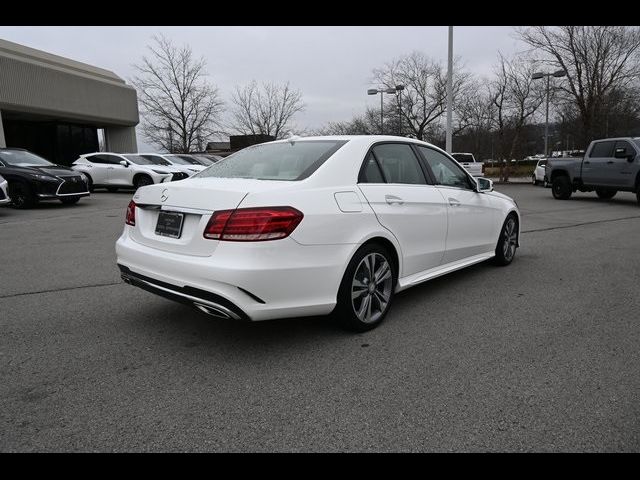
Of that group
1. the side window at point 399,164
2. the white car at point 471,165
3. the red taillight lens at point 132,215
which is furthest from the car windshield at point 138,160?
the side window at point 399,164

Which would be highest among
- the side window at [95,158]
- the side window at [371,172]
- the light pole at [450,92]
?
the light pole at [450,92]

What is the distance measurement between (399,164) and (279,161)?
114cm

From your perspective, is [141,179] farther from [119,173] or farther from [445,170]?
[445,170]

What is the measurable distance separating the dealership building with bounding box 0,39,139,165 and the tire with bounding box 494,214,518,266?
89.6 feet

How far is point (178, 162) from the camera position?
66.5ft

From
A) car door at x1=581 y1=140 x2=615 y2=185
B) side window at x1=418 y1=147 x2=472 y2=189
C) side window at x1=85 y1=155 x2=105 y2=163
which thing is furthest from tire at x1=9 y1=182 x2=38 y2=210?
car door at x1=581 y1=140 x2=615 y2=185

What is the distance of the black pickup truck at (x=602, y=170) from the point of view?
1341 cm

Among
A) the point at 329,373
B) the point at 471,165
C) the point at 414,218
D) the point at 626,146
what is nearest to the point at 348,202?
the point at 414,218

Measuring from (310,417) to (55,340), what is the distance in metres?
2.24

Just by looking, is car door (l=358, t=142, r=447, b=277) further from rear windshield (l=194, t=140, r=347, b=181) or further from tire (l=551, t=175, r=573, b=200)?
tire (l=551, t=175, r=573, b=200)

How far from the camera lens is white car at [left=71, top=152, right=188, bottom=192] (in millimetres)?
17594

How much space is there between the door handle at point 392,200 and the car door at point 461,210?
80 centimetres

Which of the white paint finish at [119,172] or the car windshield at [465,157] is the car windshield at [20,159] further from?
the car windshield at [465,157]

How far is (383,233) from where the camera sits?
12.4 feet
